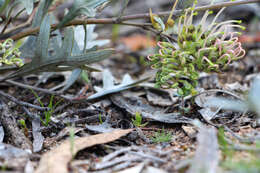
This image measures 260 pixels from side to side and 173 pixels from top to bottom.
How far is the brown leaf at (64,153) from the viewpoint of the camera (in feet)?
3.65

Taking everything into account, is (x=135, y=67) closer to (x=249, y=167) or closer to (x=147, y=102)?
(x=147, y=102)

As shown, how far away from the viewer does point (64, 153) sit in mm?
1215

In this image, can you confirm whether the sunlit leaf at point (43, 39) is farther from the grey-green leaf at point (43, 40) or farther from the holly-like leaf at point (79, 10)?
the holly-like leaf at point (79, 10)

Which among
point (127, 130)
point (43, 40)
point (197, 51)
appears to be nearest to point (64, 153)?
point (127, 130)

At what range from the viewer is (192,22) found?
163 centimetres

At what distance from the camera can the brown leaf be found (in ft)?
3.65

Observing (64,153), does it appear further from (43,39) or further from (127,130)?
(43,39)

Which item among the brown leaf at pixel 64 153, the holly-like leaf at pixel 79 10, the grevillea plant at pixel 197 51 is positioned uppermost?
the holly-like leaf at pixel 79 10

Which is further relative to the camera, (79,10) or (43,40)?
(43,40)

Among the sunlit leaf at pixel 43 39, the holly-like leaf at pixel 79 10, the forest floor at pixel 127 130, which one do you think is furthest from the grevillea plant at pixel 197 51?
the sunlit leaf at pixel 43 39

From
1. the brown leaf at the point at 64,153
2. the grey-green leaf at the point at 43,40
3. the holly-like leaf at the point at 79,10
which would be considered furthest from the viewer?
the grey-green leaf at the point at 43,40

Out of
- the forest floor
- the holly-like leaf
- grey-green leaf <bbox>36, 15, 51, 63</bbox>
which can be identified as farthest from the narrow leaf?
the forest floor

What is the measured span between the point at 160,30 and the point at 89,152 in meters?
0.73

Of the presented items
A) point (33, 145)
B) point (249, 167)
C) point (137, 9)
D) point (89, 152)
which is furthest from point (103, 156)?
point (137, 9)
